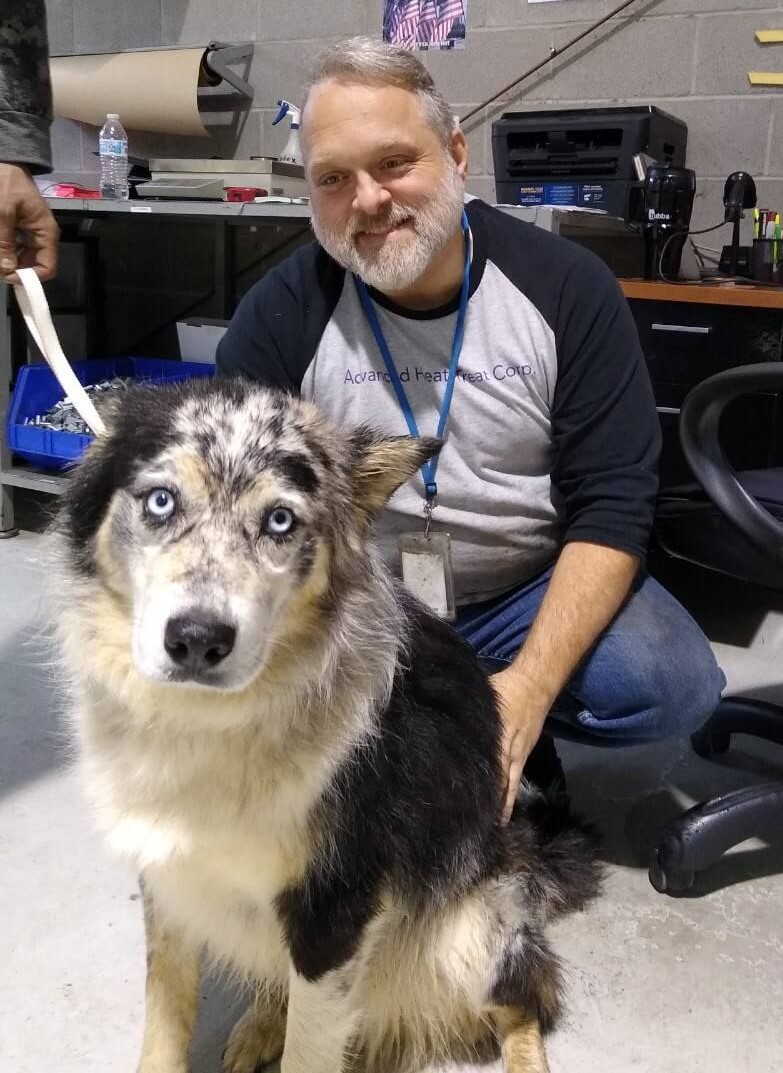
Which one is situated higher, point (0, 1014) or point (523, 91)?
point (523, 91)

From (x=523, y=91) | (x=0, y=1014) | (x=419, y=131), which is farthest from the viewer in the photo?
(x=523, y=91)

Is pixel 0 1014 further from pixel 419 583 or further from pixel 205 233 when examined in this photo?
pixel 205 233

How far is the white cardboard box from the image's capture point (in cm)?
365

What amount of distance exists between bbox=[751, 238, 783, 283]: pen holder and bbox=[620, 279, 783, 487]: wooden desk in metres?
0.25

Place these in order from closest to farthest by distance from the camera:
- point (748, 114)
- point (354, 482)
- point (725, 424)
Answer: point (354, 482)
point (725, 424)
point (748, 114)

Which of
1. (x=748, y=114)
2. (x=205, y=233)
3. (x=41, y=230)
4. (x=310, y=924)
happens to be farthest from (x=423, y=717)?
(x=205, y=233)

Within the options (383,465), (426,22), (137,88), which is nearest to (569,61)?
(426,22)

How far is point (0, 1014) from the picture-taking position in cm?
140

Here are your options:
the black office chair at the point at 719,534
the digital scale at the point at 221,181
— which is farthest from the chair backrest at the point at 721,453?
the digital scale at the point at 221,181

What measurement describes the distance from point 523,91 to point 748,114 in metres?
0.88

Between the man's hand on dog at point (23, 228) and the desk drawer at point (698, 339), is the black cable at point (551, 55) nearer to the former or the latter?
the desk drawer at point (698, 339)

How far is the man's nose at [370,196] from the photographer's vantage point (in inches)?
65.1

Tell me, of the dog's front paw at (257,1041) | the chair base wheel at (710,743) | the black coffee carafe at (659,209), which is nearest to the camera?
the dog's front paw at (257,1041)

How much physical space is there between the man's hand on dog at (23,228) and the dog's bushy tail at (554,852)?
1212 mm
